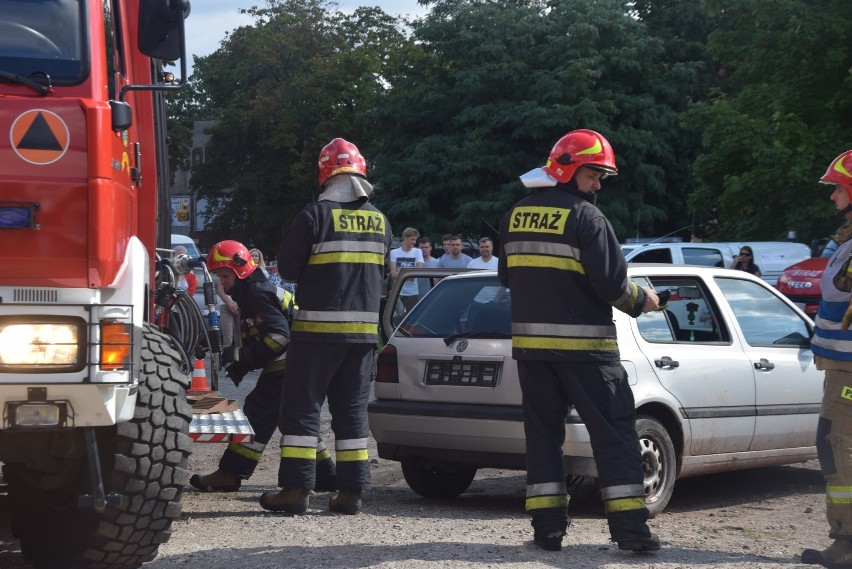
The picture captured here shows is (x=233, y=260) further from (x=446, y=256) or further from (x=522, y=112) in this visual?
(x=522, y=112)

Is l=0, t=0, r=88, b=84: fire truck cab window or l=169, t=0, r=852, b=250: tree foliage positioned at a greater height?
l=169, t=0, r=852, b=250: tree foliage

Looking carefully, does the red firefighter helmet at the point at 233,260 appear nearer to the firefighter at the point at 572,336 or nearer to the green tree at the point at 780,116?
the firefighter at the point at 572,336

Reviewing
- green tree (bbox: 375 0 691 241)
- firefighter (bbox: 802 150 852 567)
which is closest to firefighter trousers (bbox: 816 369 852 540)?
firefighter (bbox: 802 150 852 567)

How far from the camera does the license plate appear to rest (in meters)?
7.40

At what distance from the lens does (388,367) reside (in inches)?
311

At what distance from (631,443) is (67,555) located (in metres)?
2.63

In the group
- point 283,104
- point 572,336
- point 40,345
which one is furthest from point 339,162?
point 283,104

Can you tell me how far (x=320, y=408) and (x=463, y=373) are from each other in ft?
3.01

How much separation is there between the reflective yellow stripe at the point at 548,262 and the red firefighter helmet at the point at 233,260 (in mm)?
2316

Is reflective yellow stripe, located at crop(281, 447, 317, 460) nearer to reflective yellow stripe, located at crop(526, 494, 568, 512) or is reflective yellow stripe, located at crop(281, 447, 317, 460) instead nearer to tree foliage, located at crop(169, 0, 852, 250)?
reflective yellow stripe, located at crop(526, 494, 568, 512)

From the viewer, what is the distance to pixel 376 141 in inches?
1794

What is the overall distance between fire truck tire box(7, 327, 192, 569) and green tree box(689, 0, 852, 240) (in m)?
25.9

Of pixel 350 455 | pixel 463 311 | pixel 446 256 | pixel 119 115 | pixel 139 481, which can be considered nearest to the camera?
pixel 119 115

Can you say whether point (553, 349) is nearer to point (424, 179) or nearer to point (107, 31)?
point (107, 31)
